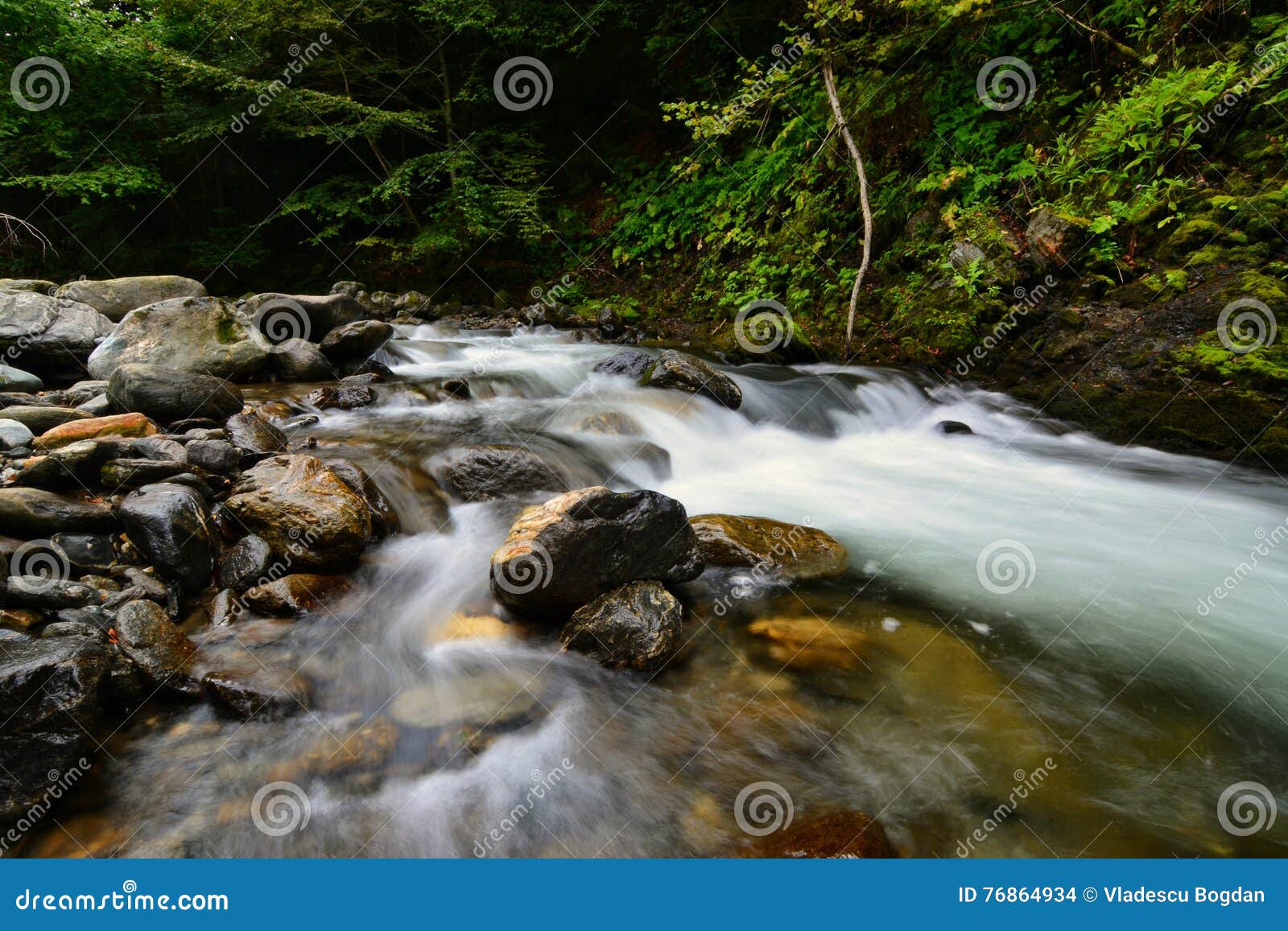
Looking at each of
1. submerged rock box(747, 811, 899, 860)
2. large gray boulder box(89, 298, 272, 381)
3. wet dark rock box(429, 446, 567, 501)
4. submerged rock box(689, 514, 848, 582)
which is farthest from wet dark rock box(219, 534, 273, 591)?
large gray boulder box(89, 298, 272, 381)

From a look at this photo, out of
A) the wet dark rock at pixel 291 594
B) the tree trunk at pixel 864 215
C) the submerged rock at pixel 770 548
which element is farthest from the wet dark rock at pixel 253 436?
the tree trunk at pixel 864 215

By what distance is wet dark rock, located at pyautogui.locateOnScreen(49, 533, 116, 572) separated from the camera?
3584 millimetres

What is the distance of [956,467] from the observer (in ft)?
22.7

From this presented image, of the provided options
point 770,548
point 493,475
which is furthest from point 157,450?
point 770,548

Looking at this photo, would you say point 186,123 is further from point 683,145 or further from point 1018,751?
point 1018,751

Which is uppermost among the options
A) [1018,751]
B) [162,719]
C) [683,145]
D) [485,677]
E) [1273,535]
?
[683,145]

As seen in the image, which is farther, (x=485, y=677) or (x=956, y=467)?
(x=956, y=467)

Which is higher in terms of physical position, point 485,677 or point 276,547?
point 485,677

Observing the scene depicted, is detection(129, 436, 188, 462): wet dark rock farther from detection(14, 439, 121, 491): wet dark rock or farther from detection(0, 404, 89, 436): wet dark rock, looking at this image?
detection(0, 404, 89, 436): wet dark rock

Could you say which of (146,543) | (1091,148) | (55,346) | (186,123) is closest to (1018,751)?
(146,543)

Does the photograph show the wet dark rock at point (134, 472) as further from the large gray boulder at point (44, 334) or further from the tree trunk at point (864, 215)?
the tree trunk at point (864, 215)

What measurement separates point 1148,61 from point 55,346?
1360cm

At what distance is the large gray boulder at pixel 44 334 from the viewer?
268 inches

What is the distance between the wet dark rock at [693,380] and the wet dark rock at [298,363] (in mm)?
4266
